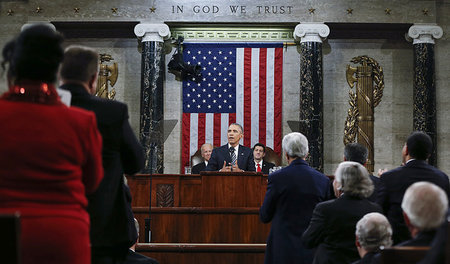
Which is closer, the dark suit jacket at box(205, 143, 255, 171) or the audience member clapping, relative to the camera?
the audience member clapping

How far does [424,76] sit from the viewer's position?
12766 millimetres

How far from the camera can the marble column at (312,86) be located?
12.5 metres

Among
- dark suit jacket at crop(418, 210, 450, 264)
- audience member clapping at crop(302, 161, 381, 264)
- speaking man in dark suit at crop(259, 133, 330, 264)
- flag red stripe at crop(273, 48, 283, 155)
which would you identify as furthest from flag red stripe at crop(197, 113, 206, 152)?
dark suit jacket at crop(418, 210, 450, 264)

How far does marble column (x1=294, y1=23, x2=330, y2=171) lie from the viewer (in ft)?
41.0

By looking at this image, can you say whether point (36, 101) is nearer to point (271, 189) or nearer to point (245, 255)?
point (271, 189)

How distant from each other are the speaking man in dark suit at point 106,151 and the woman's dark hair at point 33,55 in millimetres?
403

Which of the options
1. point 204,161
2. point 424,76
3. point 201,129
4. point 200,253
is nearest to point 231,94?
point 201,129

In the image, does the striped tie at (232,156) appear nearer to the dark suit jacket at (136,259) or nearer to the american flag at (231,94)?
the american flag at (231,94)

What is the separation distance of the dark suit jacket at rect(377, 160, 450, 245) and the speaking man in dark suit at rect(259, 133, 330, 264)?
0.53 metres

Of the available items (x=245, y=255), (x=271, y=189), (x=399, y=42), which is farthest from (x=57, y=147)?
(x=399, y=42)

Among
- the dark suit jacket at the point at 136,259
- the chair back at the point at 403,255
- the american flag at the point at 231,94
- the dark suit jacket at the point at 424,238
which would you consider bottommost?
the dark suit jacket at the point at 136,259

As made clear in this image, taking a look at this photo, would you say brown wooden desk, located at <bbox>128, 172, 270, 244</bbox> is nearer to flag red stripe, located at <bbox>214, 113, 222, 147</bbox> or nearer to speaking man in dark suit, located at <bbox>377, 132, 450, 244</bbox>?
speaking man in dark suit, located at <bbox>377, 132, 450, 244</bbox>

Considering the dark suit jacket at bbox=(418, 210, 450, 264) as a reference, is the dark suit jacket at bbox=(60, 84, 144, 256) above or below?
above

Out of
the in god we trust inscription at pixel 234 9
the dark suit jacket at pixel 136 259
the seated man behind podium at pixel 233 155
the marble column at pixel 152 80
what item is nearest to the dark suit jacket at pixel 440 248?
the dark suit jacket at pixel 136 259
